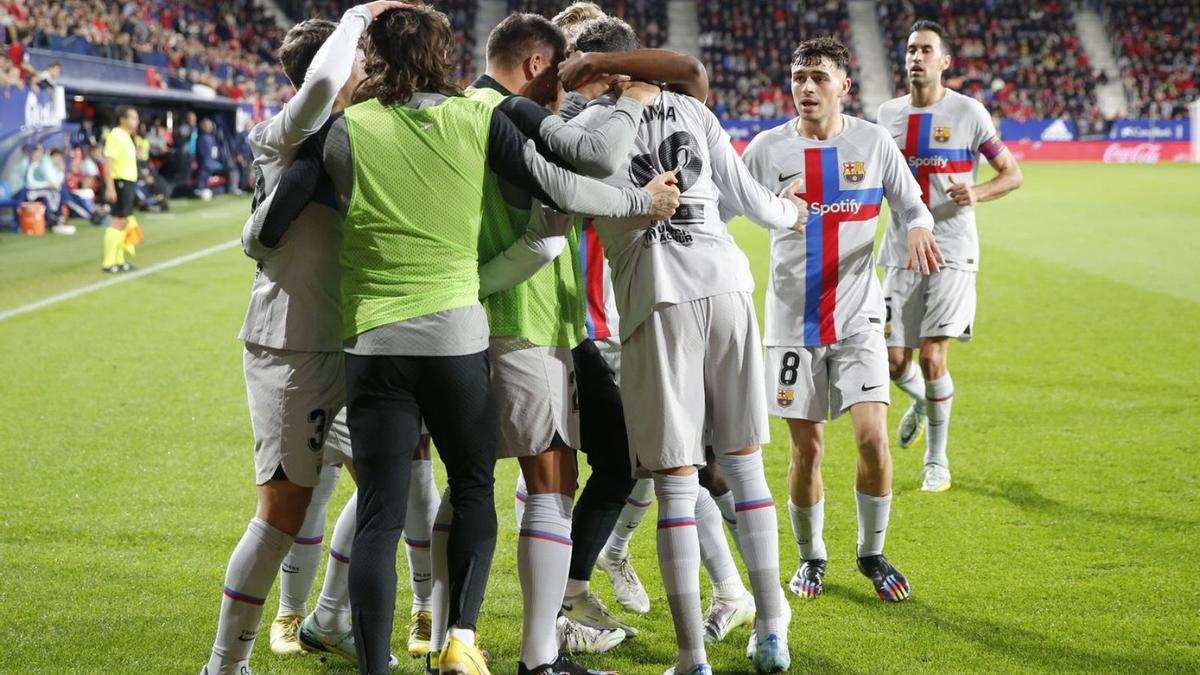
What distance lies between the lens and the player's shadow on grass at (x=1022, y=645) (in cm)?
398

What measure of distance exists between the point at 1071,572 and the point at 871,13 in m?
52.5

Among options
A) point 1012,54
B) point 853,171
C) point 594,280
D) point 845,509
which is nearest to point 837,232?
point 853,171

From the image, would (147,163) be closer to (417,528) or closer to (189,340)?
(189,340)

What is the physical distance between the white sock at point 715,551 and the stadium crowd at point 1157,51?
45.0 metres

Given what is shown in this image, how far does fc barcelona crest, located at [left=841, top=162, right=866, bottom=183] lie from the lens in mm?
4938

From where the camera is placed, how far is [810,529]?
4.88 metres

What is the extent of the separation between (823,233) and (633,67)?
1.71 meters

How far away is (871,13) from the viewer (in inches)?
2135

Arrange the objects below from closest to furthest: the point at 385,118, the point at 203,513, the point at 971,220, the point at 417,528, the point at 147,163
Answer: the point at 385,118, the point at 417,528, the point at 203,513, the point at 971,220, the point at 147,163

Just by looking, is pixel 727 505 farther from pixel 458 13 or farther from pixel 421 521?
pixel 458 13

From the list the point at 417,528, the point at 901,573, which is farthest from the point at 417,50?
the point at 901,573

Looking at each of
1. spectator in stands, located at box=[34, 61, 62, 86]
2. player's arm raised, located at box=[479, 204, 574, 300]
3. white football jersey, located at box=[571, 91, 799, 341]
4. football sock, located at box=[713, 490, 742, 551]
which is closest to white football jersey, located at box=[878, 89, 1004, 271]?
football sock, located at box=[713, 490, 742, 551]

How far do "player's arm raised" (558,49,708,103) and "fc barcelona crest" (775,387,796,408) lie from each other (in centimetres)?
164

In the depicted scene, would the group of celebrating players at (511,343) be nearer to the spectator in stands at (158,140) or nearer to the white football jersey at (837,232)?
the white football jersey at (837,232)
